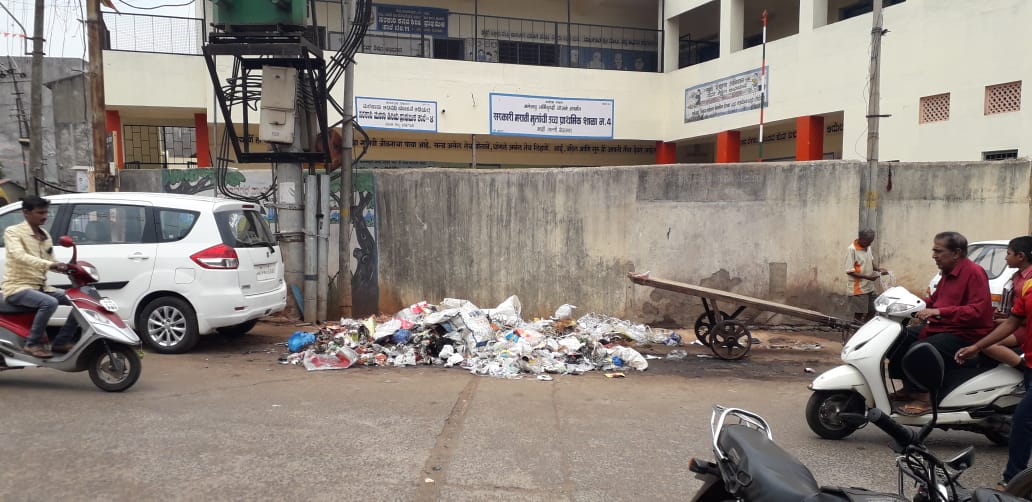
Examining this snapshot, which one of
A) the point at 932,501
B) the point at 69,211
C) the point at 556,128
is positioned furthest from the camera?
the point at 556,128

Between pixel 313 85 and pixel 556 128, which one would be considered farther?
pixel 556 128

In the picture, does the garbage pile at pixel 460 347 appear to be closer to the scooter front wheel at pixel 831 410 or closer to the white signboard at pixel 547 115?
the scooter front wheel at pixel 831 410

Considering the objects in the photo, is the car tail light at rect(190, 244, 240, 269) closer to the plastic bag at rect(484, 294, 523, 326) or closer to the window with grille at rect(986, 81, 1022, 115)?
the plastic bag at rect(484, 294, 523, 326)

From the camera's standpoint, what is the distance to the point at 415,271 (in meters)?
9.91

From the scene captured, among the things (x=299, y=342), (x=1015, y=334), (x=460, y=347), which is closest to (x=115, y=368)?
(x=299, y=342)

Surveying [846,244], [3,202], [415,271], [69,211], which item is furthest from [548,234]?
[3,202]

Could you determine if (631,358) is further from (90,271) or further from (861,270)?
(90,271)

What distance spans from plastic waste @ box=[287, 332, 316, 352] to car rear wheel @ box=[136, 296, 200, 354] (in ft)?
3.29

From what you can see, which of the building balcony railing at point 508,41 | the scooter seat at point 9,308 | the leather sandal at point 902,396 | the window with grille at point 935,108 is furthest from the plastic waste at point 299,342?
the building balcony railing at point 508,41

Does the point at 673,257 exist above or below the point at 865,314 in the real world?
above

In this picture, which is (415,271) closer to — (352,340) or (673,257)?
(352,340)

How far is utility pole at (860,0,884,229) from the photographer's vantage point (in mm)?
9086

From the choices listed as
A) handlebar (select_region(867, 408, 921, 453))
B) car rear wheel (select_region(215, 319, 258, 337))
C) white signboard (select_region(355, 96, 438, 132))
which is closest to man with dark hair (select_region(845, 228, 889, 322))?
handlebar (select_region(867, 408, 921, 453))

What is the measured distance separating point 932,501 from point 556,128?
16192 mm
